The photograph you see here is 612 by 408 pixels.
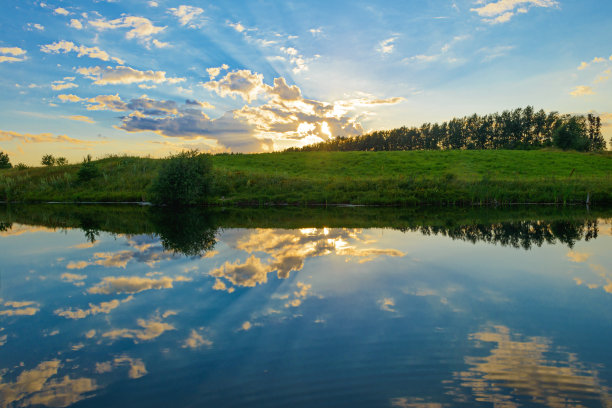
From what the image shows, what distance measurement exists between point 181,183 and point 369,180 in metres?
A: 16.4

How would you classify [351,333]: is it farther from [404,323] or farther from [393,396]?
[393,396]

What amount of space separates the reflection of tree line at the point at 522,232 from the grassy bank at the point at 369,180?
12.8 m

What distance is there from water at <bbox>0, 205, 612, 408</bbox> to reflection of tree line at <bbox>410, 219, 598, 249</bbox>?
4.65 feet

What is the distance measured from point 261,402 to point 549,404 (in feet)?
8.96

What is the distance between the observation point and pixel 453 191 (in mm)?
30594

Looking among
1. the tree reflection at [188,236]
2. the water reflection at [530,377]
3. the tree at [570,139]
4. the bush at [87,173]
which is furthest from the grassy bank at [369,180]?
the water reflection at [530,377]

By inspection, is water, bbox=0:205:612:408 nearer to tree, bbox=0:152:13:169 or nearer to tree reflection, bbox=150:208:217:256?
tree reflection, bbox=150:208:217:256

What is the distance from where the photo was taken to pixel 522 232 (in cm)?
1473

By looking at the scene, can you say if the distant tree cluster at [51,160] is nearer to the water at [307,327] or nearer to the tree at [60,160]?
the tree at [60,160]

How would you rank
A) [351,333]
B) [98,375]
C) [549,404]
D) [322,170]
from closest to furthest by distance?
[549,404], [98,375], [351,333], [322,170]

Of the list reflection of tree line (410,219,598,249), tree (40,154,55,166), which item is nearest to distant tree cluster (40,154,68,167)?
tree (40,154,55,166)

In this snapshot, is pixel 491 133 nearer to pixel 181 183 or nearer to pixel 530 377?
pixel 181 183

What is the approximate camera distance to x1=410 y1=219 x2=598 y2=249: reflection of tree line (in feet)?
42.2

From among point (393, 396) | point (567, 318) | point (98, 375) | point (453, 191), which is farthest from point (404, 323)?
point (453, 191)
